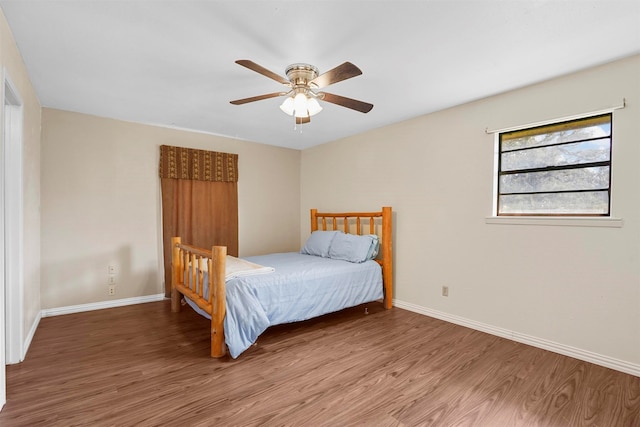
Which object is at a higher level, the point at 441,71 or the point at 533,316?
the point at 441,71

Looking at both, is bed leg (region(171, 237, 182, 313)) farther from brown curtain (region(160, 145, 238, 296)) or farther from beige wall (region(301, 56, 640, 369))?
beige wall (region(301, 56, 640, 369))

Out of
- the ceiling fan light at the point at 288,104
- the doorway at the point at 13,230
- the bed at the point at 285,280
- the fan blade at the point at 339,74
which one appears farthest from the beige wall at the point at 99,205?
the fan blade at the point at 339,74

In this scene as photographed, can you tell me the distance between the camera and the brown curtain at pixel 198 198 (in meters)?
4.03

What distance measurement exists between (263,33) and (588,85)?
2490 millimetres

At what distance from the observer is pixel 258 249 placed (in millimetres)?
4934

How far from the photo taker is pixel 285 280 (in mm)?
2908

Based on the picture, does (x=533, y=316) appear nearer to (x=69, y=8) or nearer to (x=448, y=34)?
(x=448, y=34)

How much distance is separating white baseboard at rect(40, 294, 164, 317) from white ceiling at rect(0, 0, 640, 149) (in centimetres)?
222

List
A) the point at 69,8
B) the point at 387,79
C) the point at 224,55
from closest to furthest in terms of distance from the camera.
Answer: the point at 69,8
the point at 224,55
the point at 387,79

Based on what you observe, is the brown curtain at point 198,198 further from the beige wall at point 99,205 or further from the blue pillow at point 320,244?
the blue pillow at point 320,244

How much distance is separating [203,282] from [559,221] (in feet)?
10.2

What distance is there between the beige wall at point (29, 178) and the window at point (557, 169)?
153 inches

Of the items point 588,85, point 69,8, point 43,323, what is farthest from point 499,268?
point 43,323

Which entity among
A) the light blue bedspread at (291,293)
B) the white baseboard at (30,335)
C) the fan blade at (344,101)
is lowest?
the white baseboard at (30,335)
